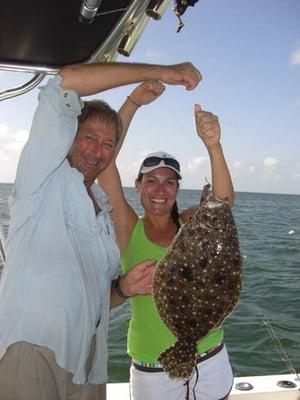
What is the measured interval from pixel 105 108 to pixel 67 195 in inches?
26.9

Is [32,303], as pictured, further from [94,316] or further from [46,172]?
[46,172]

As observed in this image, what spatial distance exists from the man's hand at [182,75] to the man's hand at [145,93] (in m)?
0.55

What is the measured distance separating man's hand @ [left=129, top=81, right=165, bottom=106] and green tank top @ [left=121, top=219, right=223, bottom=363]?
3.17ft

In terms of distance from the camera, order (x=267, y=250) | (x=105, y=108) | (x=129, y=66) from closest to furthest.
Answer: (x=129, y=66) → (x=105, y=108) → (x=267, y=250)

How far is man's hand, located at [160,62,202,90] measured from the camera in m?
2.38

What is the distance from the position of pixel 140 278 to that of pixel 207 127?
1.04 meters

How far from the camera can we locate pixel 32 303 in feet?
6.82

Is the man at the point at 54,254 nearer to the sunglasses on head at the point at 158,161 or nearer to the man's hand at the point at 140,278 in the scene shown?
the man's hand at the point at 140,278

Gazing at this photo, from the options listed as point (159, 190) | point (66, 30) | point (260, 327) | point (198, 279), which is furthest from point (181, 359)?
point (260, 327)

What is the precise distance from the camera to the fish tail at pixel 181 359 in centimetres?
253

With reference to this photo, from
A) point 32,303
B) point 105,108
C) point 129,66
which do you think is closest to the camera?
point 32,303

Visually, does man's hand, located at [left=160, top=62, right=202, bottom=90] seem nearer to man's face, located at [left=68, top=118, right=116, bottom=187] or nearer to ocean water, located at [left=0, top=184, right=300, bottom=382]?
man's face, located at [left=68, top=118, right=116, bottom=187]

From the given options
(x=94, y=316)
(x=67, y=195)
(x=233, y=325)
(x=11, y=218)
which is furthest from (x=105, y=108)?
(x=233, y=325)

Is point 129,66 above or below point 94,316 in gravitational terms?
above
